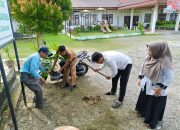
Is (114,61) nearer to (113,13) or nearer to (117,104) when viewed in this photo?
(117,104)

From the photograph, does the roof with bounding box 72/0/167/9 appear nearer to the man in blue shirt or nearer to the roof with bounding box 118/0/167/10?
the roof with bounding box 118/0/167/10

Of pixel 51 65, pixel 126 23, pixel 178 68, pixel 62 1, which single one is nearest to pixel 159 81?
pixel 51 65

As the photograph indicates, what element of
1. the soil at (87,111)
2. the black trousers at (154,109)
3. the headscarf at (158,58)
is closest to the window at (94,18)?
the soil at (87,111)

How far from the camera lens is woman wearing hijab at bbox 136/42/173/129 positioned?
3051 millimetres

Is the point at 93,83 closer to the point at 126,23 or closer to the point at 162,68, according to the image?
the point at 162,68

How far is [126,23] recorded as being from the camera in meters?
23.5

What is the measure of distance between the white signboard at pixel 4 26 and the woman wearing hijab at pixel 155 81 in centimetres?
226

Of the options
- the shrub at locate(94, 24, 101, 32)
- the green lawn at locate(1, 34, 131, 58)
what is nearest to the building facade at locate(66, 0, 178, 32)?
the shrub at locate(94, 24, 101, 32)

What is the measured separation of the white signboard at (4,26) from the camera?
260 cm

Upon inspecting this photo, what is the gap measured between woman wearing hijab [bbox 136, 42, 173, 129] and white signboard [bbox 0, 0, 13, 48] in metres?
2.26

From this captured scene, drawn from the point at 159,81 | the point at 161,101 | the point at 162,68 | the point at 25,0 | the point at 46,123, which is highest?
the point at 25,0

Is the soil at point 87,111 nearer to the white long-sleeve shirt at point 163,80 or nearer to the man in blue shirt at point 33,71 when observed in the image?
the man in blue shirt at point 33,71

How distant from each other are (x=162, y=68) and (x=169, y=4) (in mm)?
16819

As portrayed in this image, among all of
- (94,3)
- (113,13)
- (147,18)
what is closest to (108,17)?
(113,13)
